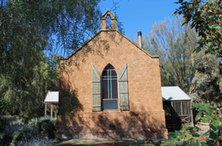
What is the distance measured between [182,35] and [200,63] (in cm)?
622

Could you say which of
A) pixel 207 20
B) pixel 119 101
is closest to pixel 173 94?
pixel 119 101

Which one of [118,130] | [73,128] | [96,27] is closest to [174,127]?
[118,130]

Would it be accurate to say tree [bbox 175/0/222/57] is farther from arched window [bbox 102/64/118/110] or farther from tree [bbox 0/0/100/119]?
arched window [bbox 102/64/118/110]

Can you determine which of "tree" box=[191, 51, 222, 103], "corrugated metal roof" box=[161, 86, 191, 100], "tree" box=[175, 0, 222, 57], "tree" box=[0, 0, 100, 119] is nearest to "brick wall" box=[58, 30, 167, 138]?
"corrugated metal roof" box=[161, 86, 191, 100]

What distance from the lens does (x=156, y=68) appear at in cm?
1340

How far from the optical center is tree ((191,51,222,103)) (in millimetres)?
20297

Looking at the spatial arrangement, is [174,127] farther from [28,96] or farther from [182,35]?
[182,35]

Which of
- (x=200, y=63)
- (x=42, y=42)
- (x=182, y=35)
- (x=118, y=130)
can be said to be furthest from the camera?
(x=182, y=35)

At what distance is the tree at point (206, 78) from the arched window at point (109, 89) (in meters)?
11.3

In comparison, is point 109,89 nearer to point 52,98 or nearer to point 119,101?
point 119,101

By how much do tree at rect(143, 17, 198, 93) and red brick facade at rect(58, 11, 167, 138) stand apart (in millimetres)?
13680

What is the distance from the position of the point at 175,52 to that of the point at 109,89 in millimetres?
15703

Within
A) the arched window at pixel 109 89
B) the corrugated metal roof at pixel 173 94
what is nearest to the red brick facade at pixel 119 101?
the arched window at pixel 109 89

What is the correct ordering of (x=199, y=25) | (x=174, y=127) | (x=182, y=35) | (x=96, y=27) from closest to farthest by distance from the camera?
(x=199, y=25) → (x=96, y=27) → (x=174, y=127) → (x=182, y=35)
